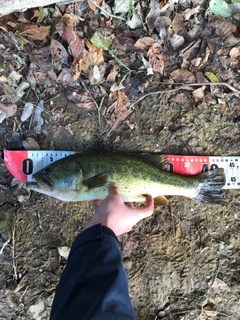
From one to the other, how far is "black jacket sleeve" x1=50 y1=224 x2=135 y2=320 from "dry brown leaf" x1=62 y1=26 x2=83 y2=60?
7.54 feet

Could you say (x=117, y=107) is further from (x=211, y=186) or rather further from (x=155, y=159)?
(x=211, y=186)

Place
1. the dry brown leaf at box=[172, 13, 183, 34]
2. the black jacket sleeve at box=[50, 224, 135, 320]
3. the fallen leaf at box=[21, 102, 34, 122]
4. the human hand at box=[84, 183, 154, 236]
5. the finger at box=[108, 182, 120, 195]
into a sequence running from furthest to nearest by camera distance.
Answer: the dry brown leaf at box=[172, 13, 183, 34] < the fallen leaf at box=[21, 102, 34, 122] < the finger at box=[108, 182, 120, 195] < the human hand at box=[84, 183, 154, 236] < the black jacket sleeve at box=[50, 224, 135, 320]

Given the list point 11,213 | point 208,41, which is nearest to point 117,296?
point 11,213

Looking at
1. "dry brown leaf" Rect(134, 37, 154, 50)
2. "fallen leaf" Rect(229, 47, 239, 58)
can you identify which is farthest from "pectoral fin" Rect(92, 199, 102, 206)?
"fallen leaf" Rect(229, 47, 239, 58)

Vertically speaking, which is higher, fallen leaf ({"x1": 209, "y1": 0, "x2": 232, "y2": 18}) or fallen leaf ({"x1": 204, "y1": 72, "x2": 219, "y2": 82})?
fallen leaf ({"x1": 209, "y1": 0, "x2": 232, "y2": 18})

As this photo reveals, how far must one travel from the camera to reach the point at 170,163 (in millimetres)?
4004

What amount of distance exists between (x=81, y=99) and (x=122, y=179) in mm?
1222

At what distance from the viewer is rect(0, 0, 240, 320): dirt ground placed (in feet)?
12.8

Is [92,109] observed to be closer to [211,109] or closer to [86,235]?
[211,109]

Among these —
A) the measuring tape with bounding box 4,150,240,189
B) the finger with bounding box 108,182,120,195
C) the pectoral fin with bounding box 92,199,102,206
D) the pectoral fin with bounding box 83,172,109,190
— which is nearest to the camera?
the finger with bounding box 108,182,120,195

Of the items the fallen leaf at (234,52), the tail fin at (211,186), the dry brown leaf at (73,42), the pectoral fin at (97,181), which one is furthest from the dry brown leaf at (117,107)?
the fallen leaf at (234,52)

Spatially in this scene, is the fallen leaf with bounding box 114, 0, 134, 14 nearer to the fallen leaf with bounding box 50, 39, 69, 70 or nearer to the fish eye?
the fallen leaf with bounding box 50, 39, 69, 70

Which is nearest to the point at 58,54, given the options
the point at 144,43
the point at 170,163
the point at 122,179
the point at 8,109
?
the point at 8,109

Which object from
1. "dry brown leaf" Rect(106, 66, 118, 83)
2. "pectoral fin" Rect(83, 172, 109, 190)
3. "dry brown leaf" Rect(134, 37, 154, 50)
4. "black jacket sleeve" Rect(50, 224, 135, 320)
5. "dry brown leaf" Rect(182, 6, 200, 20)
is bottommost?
"black jacket sleeve" Rect(50, 224, 135, 320)
